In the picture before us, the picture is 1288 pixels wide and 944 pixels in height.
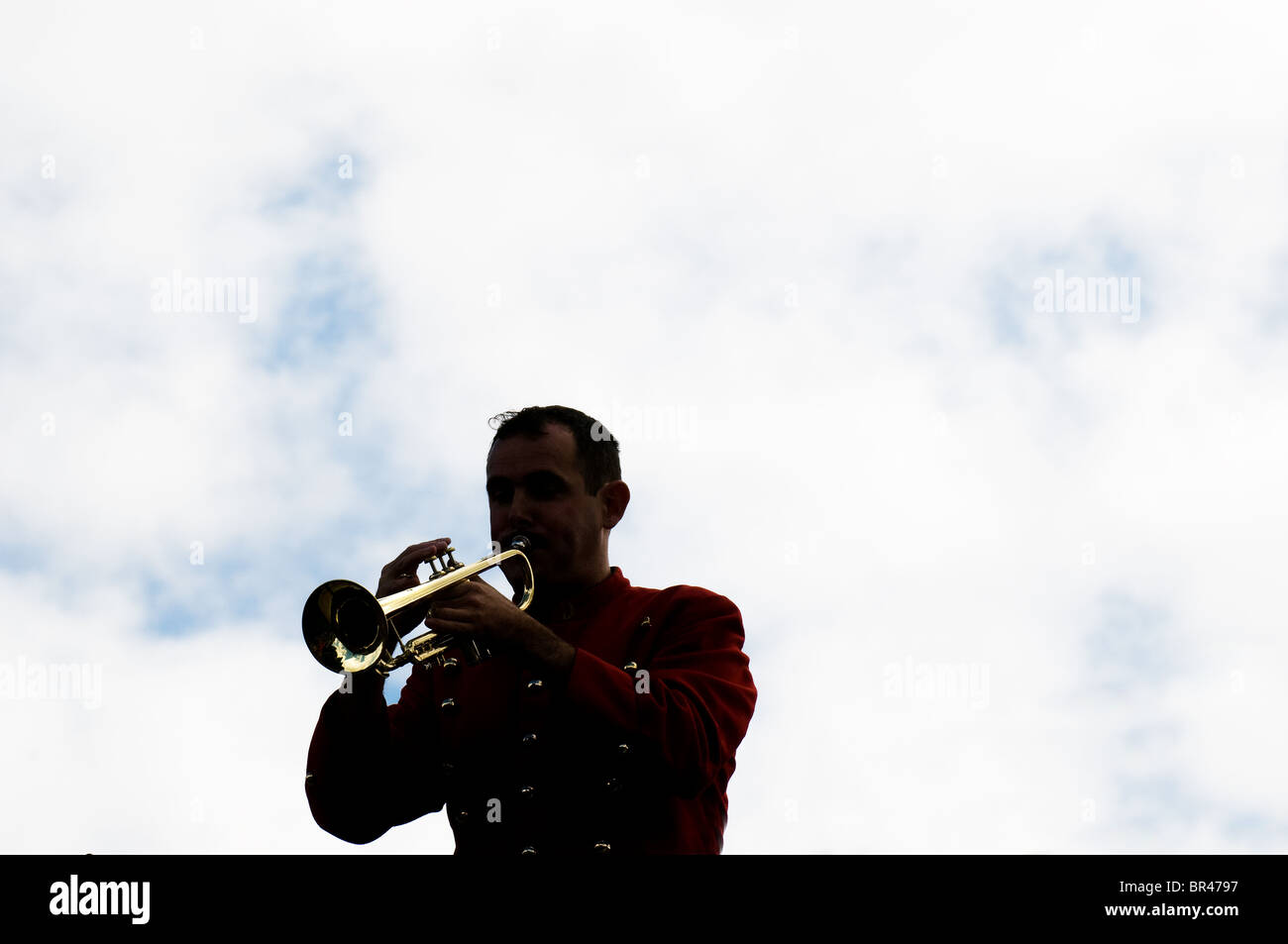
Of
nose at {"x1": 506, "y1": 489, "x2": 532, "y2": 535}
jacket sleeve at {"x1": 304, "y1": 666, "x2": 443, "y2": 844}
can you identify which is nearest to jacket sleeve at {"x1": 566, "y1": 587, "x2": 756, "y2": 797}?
nose at {"x1": 506, "y1": 489, "x2": 532, "y2": 535}

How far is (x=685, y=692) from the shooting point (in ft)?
19.6

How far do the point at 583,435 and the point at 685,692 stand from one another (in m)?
1.40

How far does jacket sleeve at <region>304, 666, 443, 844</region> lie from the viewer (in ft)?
20.1

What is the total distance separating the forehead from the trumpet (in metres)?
0.51

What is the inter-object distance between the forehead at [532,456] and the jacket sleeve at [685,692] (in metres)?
0.77

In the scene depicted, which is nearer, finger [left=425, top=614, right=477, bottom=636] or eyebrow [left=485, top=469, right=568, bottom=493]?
finger [left=425, top=614, right=477, bottom=636]

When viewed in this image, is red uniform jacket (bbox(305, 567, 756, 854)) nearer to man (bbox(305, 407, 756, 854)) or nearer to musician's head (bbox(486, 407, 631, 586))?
man (bbox(305, 407, 756, 854))

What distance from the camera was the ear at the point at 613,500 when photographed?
687 cm

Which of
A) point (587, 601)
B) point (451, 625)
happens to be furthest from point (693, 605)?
point (451, 625)

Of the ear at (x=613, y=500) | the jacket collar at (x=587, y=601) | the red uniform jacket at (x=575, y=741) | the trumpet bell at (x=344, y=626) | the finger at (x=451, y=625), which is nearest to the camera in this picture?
the finger at (x=451, y=625)

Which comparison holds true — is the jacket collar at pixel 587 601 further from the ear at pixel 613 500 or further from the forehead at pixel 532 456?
the forehead at pixel 532 456

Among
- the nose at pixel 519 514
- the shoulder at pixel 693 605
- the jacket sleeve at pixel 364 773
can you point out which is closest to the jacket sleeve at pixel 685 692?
the shoulder at pixel 693 605
